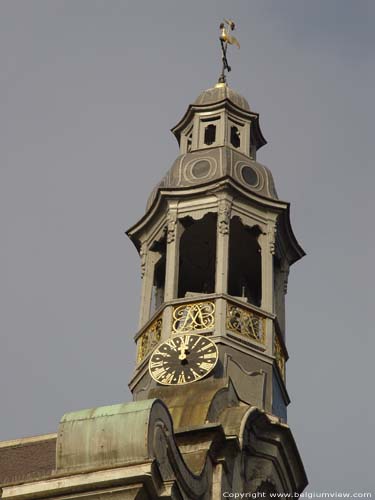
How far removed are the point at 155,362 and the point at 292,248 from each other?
5.96m

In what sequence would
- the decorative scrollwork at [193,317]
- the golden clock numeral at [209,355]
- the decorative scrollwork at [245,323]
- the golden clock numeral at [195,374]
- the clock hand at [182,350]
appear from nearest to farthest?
the golden clock numeral at [195,374] → the golden clock numeral at [209,355] → the clock hand at [182,350] → the decorative scrollwork at [193,317] → the decorative scrollwork at [245,323]

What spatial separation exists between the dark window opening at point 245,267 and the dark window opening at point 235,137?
2.76m

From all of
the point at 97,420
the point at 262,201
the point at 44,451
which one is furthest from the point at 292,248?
the point at 97,420

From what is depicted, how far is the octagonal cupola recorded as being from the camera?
4025 cm

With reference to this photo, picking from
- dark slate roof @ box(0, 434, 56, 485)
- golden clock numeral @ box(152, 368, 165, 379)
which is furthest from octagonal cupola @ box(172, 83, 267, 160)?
A: dark slate roof @ box(0, 434, 56, 485)

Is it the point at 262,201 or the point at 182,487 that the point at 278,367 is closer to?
the point at 262,201

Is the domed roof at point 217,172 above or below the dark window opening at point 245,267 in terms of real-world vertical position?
above

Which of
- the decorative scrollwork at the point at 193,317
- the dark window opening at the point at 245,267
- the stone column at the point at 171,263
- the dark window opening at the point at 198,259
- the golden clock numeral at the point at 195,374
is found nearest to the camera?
the golden clock numeral at the point at 195,374

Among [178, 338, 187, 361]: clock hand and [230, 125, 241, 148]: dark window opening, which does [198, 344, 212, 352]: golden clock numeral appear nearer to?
[178, 338, 187, 361]: clock hand

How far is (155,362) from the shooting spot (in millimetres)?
34375

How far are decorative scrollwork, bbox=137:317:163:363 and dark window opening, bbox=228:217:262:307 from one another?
11.5 ft

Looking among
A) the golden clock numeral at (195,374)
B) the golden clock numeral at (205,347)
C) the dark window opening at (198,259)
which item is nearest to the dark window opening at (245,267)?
the dark window opening at (198,259)

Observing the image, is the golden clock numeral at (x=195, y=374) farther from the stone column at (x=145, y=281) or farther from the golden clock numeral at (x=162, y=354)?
the stone column at (x=145, y=281)

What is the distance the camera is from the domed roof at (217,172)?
3803 centimetres
